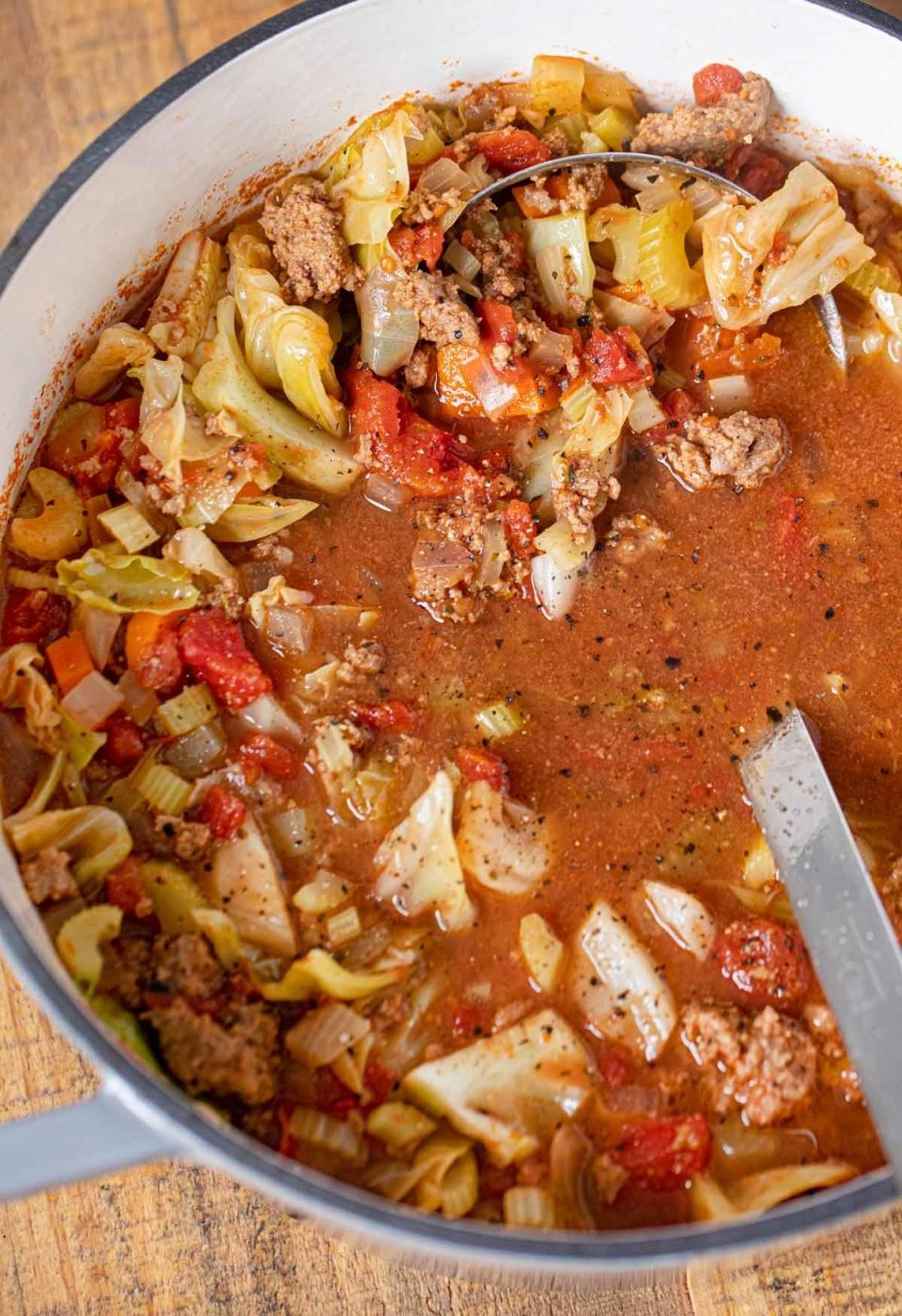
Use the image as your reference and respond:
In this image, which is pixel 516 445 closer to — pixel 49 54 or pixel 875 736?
pixel 875 736

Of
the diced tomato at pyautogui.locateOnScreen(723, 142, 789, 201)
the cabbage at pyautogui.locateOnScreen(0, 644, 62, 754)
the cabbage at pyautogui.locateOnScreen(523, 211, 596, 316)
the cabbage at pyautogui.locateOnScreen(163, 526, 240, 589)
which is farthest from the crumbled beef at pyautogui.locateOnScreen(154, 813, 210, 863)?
the diced tomato at pyautogui.locateOnScreen(723, 142, 789, 201)

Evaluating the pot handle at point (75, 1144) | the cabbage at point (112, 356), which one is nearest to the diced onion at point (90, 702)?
the cabbage at point (112, 356)

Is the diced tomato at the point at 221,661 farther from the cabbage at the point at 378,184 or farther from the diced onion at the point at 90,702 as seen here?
the cabbage at the point at 378,184

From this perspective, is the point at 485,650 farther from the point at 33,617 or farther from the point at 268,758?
the point at 33,617

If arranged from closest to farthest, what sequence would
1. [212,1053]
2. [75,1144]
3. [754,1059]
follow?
[75,1144]
[212,1053]
[754,1059]

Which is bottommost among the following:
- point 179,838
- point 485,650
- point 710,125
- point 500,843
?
point 500,843

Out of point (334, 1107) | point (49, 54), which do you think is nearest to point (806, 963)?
point (334, 1107)

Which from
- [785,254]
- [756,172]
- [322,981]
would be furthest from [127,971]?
[756,172]
